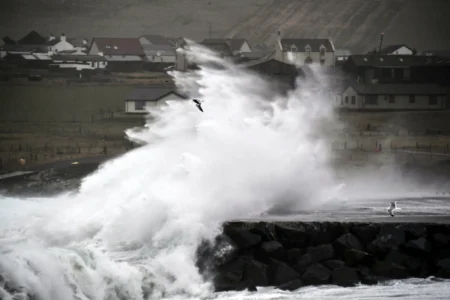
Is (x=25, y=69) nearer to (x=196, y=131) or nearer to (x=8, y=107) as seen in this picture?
(x=8, y=107)

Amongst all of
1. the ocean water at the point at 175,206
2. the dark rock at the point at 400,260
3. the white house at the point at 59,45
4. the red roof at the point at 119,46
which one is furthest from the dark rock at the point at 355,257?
the white house at the point at 59,45

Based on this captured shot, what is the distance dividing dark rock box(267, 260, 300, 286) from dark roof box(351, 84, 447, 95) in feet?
113

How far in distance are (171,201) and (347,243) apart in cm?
538

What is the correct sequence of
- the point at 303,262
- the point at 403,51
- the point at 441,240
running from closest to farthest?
the point at 303,262, the point at 441,240, the point at 403,51

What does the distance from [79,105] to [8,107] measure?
4551mm

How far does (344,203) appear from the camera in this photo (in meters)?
29.8

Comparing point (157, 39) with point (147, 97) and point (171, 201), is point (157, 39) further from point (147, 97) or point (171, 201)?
point (171, 201)

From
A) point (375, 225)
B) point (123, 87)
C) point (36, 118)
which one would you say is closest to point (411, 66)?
point (123, 87)

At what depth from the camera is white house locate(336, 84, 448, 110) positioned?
54188 millimetres

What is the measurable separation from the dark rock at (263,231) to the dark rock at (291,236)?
214 millimetres

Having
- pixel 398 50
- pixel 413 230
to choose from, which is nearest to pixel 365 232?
pixel 413 230

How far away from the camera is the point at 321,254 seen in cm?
2164

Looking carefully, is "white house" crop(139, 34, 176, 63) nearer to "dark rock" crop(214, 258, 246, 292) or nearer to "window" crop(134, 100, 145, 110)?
"window" crop(134, 100, 145, 110)

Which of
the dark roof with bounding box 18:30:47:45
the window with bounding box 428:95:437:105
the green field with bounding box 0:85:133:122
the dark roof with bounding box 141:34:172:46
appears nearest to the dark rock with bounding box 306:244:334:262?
the green field with bounding box 0:85:133:122
